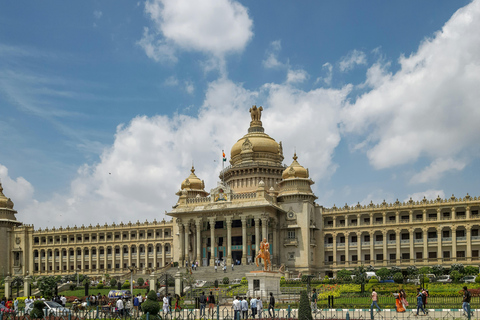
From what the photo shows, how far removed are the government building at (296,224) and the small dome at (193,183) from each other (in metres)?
0.15

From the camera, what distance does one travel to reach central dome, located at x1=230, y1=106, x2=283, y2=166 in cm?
8725

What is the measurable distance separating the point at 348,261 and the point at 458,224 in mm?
15254

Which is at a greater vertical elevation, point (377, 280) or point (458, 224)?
point (458, 224)

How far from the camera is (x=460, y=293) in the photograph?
43906 millimetres

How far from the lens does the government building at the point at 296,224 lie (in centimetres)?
7512

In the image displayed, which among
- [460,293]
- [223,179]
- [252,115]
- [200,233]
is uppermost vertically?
[252,115]

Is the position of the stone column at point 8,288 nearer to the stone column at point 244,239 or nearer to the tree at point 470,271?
the stone column at point 244,239

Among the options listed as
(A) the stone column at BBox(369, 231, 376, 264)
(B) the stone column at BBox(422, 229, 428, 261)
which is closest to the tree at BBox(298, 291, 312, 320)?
(B) the stone column at BBox(422, 229, 428, 261)

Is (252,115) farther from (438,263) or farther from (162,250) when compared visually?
(438,263)

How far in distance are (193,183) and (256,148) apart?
10.9 m

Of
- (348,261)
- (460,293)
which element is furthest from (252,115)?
(460,293)

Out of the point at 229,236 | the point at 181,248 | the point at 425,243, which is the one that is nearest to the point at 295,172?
the point at 229,236

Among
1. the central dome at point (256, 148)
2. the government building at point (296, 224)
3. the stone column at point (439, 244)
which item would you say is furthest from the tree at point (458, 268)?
the central dome at point (256, 148)

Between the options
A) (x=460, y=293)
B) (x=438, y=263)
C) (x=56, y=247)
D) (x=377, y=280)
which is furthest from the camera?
(x=56, y=247)
